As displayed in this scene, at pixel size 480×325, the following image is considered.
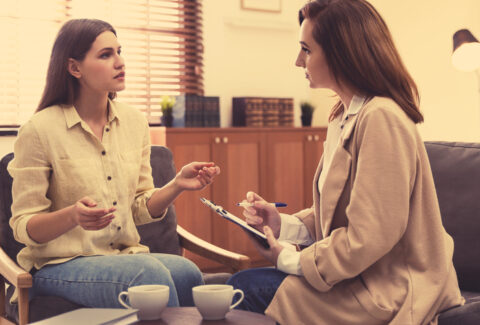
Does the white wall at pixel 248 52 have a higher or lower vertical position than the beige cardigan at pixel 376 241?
higher

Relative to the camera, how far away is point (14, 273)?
6.23 ft

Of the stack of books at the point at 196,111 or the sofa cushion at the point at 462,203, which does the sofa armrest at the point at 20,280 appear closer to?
the sofa cushion at the point at 462,203

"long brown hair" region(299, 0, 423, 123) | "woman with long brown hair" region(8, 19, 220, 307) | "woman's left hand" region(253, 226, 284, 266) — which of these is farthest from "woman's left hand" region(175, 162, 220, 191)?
"long brown hair" region(299, 0, 423, 123)

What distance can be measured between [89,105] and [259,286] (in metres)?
0.94

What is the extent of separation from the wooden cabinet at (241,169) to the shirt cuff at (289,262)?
2.72 meters

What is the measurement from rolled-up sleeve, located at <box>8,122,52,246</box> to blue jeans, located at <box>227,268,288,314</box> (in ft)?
2.35

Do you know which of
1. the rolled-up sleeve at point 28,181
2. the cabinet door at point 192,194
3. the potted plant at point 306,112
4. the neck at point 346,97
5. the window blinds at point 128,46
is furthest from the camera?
the potted plant at point 306,112

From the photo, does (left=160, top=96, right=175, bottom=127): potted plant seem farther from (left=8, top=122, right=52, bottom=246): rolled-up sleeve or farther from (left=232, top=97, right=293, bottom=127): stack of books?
(left=8, top=122, right=52, bottom=246): rolled-up sleeve

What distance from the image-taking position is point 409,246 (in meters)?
1.50

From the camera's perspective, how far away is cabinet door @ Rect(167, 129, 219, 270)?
428 centimetres

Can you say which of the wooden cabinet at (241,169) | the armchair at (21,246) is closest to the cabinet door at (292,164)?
the wooden cabinet at (241,169)

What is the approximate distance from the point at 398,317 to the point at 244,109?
3.44 meters

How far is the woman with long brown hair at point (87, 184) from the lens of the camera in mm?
1907

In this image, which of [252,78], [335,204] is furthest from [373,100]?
[252,78]
